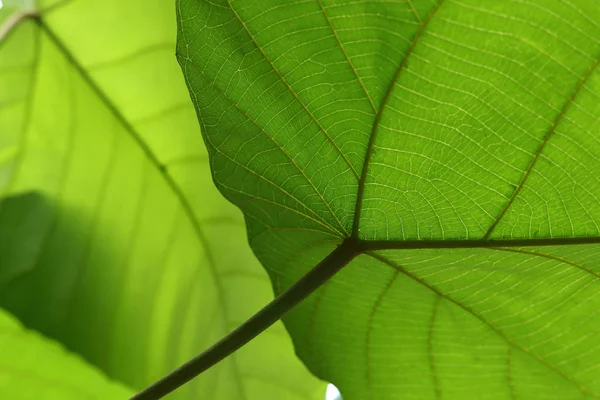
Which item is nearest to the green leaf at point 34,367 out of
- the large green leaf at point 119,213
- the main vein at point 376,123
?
the large green leaf at point 119,213

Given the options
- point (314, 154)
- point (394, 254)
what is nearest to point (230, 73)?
point (314, 154)

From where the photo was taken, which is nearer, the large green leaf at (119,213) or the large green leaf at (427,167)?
the large green leaf at (427,167)

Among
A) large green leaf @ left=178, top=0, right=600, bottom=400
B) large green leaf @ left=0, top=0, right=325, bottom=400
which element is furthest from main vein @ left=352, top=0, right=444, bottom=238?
large green leaf @ left=0, top=0, right=325, bottom=400

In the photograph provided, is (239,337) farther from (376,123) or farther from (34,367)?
(34,367)

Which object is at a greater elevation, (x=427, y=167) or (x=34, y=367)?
(x=34, y=367)

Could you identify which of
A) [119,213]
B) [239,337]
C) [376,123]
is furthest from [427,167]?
[119,213]

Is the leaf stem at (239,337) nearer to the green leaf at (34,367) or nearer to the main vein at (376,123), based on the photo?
the main vein at (376,123)
